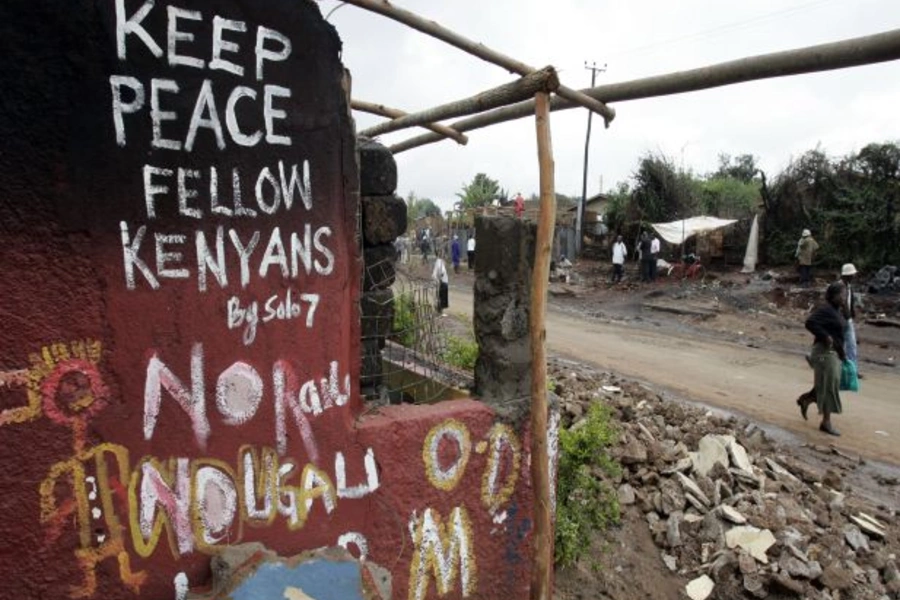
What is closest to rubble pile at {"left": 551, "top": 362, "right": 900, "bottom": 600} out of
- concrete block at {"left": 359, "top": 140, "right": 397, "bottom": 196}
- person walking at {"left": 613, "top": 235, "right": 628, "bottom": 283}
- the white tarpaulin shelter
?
concrete block at {"left": 359, "top": 140, "right": 397, "bottom": 196}

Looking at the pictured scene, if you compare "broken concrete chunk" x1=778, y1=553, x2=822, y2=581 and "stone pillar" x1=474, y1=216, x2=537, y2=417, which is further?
"broken concrete chunk" x1=778, y1=553, x2=822, y2=581

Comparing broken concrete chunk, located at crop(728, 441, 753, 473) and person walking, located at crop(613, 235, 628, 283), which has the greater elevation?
person walking, located at crop(613, 235, 628, 283)

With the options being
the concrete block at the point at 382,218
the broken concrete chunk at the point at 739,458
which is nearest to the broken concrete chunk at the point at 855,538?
the broken concrete chunk at the point at 739,458

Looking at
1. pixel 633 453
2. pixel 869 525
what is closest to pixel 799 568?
pixel 869 525

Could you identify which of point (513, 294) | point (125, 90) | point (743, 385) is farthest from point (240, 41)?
point (743, 385)

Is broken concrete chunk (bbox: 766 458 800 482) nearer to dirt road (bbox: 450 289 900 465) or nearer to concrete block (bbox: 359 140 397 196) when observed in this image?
dirt road (bbox: 450 289 900 465)

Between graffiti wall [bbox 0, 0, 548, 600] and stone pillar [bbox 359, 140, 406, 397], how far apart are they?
978 mm

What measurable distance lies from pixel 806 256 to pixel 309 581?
686 inches

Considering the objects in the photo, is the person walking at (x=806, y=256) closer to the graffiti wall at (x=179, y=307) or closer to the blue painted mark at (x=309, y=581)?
the graffiti wall at (x=179, y=307)

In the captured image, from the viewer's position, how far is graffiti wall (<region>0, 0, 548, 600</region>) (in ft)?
6.04

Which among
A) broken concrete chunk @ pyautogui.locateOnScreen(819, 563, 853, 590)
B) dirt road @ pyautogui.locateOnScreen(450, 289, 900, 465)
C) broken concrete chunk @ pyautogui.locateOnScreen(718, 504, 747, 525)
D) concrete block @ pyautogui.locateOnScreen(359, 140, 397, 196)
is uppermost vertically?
concrete block @ pyautogui.locateOnScreen(359, 140, 397, 196)

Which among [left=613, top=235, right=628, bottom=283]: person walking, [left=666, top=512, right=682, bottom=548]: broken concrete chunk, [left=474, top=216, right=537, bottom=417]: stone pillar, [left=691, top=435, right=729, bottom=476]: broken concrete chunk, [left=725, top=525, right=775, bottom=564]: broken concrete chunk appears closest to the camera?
[left=474, top=216, right=537, bottom=417]: stone pillar

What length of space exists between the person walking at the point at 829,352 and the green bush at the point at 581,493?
4.02 m

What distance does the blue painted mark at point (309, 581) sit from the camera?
207 centimetres
